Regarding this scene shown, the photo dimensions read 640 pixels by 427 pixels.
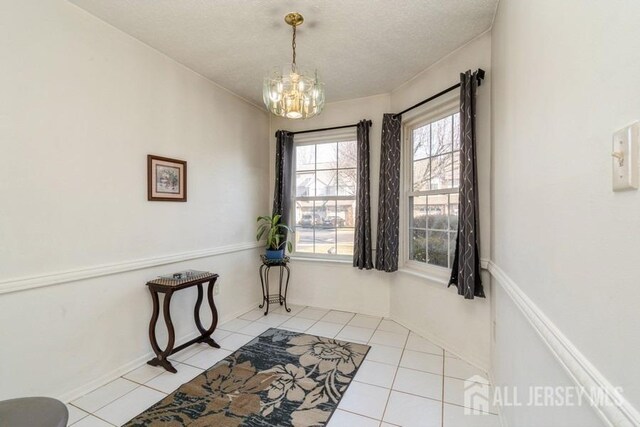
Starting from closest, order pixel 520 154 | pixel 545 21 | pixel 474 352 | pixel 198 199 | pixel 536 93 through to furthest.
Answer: pixel 545 21, pixel 536 93, pixel 520 154, pixel 474 352, pixel 198 199

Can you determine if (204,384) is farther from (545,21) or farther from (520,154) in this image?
(545,21)

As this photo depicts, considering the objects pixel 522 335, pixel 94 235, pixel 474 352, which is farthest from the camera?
pixel 474 352

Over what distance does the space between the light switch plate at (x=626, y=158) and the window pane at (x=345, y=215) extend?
3090 mm

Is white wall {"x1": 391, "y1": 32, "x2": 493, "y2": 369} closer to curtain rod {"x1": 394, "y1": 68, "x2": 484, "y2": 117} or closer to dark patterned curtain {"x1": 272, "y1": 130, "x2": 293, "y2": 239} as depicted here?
curtain rod {"x1": 394, "y1": 68, "x2": 484, "y2": 117}

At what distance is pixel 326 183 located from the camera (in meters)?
3.89

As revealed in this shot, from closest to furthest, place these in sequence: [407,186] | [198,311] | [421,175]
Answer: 1. [198,311]
2. [421,175]
3. [407,186]

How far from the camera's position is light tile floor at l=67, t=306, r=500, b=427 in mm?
1772

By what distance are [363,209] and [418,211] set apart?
63cm

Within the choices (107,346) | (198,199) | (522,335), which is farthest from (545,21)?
(107,346)

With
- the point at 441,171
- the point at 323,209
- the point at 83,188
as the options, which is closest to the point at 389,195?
the point at 441,171

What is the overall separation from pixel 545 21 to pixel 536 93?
0.83ft

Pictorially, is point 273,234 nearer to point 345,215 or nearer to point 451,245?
point 345,215

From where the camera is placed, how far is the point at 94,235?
209 centimetres

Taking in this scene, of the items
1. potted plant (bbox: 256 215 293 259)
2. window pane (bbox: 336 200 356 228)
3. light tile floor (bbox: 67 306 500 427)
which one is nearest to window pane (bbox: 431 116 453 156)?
window pane (bbox: 336 200 356 228)
